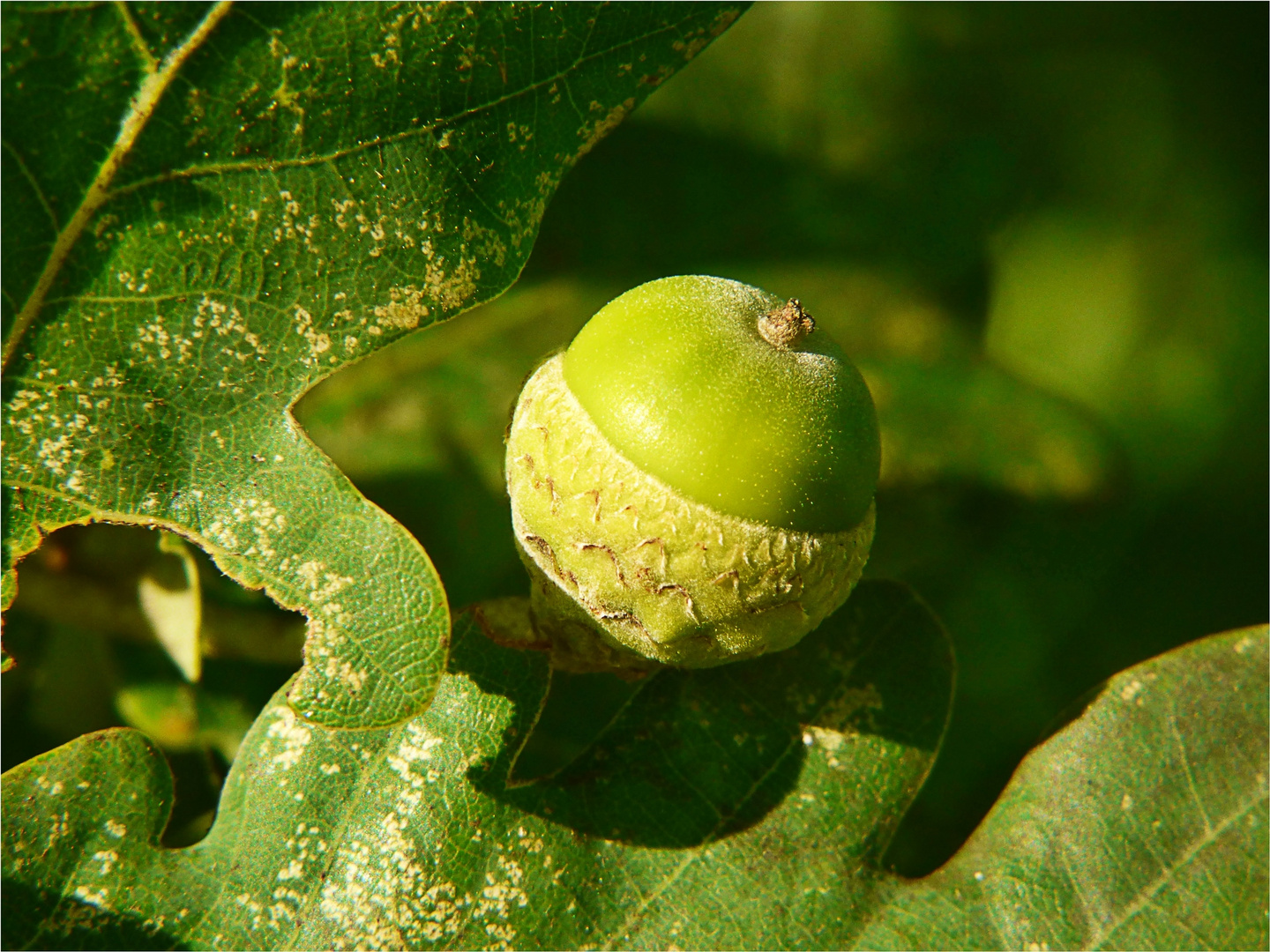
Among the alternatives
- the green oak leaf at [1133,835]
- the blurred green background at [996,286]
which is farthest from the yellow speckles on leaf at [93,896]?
the green oak leaf at [1133,835]

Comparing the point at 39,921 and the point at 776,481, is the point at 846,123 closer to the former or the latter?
the point at 776,481

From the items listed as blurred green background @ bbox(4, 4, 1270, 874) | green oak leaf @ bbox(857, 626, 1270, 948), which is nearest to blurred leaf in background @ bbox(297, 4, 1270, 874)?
blurred green background @ bbox(4, 4, 1270, 874)

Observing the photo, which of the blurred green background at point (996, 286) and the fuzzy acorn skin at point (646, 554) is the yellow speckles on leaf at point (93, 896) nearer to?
the fuzzy acorn skin at point (646, 554)

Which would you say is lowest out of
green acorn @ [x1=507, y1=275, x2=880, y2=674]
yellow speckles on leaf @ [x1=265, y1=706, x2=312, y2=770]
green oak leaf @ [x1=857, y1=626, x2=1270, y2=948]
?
green oak leaf @ [x1=857, y1=626, x2=1270, y2=948]

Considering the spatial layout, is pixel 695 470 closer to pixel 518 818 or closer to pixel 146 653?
pixel 518 818

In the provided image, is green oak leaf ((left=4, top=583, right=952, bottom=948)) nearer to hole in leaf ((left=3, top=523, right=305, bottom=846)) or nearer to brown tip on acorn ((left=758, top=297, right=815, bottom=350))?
hole in leaf ((left=3, top=523, right=305, bottom=846))

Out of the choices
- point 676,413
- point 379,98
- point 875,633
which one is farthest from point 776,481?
point 379,98
